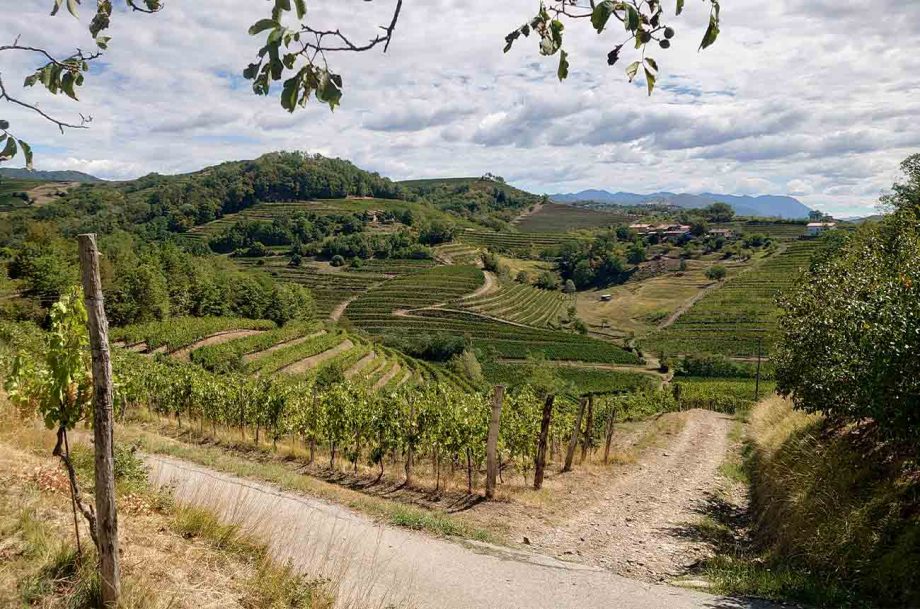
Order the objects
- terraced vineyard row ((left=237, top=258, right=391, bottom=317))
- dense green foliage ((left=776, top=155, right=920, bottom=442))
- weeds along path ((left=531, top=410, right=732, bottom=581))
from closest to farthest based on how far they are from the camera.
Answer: dense green foliage ((left=776, top=155, right=920, bottom=442)) → weeds along path ((left=531, top=410, right=732, bottom=581)) → terraced vineyard row ((left=237, top=258, right=391, bottom=317))

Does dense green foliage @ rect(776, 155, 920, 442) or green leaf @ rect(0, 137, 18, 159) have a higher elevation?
green leaf @ rect(0, 137, 18, 159)

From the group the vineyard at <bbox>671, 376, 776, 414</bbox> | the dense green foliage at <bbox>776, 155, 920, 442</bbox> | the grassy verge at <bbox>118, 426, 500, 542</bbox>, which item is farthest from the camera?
the vineyard at <bbox>671, 376, 776, 414</bbox>

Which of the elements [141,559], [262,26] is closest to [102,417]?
[141,559]

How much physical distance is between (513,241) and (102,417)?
15572 cm

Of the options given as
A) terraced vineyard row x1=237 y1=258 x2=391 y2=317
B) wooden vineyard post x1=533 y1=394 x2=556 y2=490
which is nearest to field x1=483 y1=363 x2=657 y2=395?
terraced vineyard row x1=237 y1=258 x2=391 y2=317

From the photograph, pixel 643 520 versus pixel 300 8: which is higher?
pixel 300 8

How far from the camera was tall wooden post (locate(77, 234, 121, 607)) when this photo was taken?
3.65 meters

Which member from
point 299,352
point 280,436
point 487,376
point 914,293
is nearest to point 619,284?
point 487,376

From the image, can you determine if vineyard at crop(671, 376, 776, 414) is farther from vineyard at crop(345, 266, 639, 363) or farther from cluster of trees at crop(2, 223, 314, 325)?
cluster of trees at crop(2, 223, 314, 325)

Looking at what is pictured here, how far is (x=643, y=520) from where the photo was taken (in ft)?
37.0

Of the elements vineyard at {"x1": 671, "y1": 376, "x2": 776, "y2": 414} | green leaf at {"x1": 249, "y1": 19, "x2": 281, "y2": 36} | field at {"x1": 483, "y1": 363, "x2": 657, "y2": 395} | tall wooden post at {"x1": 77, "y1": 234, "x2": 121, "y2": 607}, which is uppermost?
green leaf at {"x1": 249, "y1": 19, "x2": 281, "y2": 36}

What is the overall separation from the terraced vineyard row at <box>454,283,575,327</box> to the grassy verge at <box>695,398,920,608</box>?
261 ft

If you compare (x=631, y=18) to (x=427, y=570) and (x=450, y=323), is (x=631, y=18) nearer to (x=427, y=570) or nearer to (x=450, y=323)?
(x=427, y=570)

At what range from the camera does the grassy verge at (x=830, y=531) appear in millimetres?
6430
